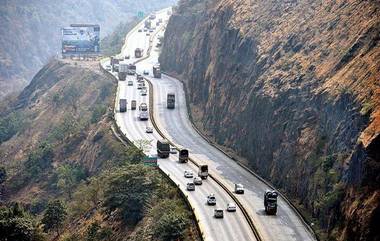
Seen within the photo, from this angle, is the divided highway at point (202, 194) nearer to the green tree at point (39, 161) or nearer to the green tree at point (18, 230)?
the green tree at point (39, 161)

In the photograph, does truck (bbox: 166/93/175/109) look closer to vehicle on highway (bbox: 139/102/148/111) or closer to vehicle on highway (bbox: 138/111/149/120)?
vehicle on highway (bbox: 139/102/148/111)

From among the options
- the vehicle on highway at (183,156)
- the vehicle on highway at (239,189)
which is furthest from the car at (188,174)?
the vehicle on highway at (239,189)

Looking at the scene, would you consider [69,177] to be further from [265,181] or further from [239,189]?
[239,189]

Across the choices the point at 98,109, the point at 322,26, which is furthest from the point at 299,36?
the point at 98,109

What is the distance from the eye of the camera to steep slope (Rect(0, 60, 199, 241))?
74500 mm

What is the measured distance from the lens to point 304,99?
79.9 m

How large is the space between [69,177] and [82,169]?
3246mm

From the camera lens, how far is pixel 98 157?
4309 inches

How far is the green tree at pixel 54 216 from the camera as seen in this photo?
278ft

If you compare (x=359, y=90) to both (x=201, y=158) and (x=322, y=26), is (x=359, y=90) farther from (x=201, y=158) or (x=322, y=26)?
(x=201, y=158)

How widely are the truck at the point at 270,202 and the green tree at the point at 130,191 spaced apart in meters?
13.9

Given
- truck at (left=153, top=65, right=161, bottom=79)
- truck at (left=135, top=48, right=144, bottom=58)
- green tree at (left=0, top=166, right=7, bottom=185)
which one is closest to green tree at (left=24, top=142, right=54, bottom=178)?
green tree at (left=0, top=166, right=7, bottom=185)

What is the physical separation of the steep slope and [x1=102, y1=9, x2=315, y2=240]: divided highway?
263 centimetres

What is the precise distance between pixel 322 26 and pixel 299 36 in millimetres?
4710
